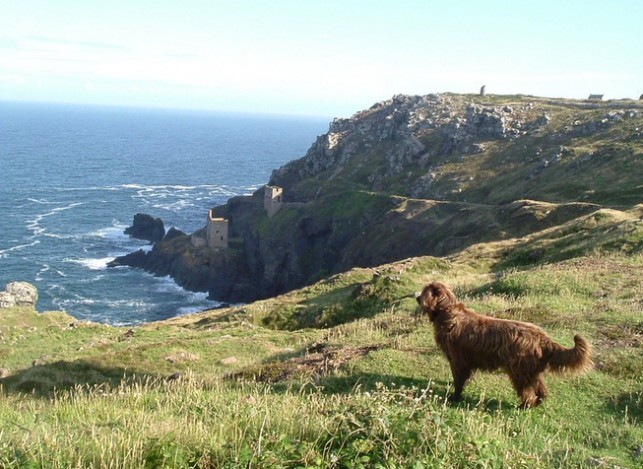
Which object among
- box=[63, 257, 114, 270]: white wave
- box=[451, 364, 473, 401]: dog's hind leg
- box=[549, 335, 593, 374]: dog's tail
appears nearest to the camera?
box=[549, 335, 593, 374]: dog's tail

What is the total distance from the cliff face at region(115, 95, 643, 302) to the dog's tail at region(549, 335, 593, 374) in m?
38.6

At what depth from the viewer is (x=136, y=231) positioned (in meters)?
102

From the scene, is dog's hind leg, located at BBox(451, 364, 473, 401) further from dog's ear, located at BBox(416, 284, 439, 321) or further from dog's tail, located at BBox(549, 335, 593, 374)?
dog's tail, located at BBox(549, 335, 593, 374)

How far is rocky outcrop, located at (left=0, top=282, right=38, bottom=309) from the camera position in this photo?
45906mm

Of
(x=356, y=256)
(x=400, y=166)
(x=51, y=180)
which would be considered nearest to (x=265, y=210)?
(x=400, y=166)

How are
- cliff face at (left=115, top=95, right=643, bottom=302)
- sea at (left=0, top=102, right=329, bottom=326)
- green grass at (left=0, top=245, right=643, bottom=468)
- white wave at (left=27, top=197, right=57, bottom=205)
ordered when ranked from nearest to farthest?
green grass at (left=0, top=245, right=643, bottom=468)
cliff face at (left=115, top=95, right=643, bottom=302)
sea at (left=0, top=102, right=329, bottom=326)
white wave at (left=27, top=197, right=57, bottom=205)

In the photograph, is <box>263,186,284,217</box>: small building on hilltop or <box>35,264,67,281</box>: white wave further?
<box>263,186,284,217</box>: small building on hilltop

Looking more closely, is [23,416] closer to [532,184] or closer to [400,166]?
[532,184]

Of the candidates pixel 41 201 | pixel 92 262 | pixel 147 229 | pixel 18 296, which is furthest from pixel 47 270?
pixel 41 201

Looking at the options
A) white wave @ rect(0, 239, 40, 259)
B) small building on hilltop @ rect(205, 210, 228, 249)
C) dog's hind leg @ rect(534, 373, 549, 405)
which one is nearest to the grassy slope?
dog's hind leg @ rect(534, 373, 549, 405)

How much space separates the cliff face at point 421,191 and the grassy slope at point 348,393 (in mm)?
30038

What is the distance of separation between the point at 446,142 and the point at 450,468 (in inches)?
3657

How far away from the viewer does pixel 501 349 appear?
885cm

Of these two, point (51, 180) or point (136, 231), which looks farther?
point (51, 180)
